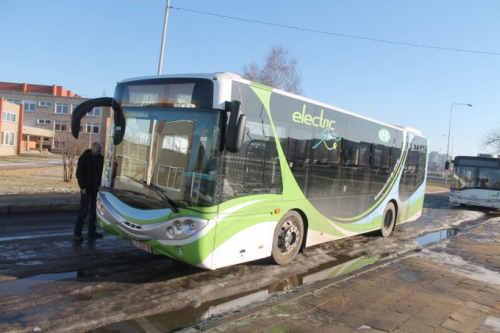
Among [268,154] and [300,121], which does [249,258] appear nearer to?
[268,154]

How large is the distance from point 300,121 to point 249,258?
2.75 meters

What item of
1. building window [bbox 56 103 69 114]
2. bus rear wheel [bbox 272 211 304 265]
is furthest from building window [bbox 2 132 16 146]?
bus rear wheel [bbox 272 211 304 265]

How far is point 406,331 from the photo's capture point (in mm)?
4344

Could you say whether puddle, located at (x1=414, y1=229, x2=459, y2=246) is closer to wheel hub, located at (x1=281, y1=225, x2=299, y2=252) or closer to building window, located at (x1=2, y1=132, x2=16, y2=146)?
wheel hub, located at (x1=281, y1=225, x2=299, y2=252)

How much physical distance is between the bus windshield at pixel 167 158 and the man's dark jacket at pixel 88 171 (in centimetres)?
143

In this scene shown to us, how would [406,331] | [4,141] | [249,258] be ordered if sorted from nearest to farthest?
[406,331], [249,258], [4,141]

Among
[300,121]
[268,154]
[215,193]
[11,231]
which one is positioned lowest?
[11,231]

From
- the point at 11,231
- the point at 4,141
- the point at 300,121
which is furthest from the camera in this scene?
the point at 4,141

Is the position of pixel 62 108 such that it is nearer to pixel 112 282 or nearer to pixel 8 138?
pixel 8 138

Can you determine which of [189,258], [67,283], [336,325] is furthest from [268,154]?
[67,283]

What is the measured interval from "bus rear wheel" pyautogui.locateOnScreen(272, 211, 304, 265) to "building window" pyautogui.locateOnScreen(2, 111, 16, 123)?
4967 cm

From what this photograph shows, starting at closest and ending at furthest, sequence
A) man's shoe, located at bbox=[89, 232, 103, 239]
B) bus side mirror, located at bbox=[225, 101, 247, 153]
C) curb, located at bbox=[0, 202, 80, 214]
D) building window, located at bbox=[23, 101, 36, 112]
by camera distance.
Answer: bus side mirror, located at bbox=[225, 101, 247, 153] < man's shoe, located at bbox=[89, 232, 103, 239] < curb, located at bbox=[0, 202, 80, 214] < building window, located at bbox=[23, 101, 36, 112]

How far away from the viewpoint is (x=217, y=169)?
5.52 meters

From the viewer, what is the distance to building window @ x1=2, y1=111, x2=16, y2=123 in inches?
1826
